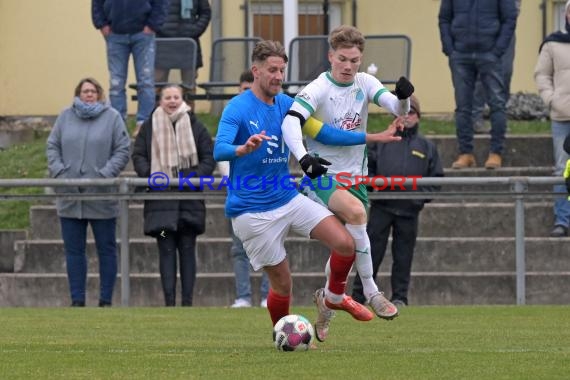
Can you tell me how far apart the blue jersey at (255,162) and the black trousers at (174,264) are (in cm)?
465

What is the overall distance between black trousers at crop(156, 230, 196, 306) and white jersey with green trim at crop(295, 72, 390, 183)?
4.29 metres

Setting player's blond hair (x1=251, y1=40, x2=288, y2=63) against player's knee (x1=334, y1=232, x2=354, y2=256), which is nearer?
player's blond hair (x1=251, y1=40, x2=288, y2=63)

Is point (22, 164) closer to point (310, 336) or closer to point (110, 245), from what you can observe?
point (110, 245)

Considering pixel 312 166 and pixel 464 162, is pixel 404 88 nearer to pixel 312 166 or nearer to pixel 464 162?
pixel 312 166

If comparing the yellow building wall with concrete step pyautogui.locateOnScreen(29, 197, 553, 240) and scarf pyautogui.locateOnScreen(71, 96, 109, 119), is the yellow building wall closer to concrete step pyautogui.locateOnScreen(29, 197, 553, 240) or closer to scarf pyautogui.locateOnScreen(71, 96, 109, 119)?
concrete step pyautogui.locateOnScreen(29, 197, 553, 240)

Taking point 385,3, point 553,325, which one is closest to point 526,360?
point 553,325

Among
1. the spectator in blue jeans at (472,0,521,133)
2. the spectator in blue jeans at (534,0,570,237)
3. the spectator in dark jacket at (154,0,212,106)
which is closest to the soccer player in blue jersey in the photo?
the spectator in blue jeans at (534,0,570,237)

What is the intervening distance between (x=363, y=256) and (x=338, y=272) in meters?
0.55

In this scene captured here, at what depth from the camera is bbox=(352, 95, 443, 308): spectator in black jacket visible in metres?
15.4

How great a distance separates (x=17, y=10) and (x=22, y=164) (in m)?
4.03

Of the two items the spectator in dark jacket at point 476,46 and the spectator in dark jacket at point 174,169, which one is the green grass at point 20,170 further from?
the spectator in dark jacket at point 476,46

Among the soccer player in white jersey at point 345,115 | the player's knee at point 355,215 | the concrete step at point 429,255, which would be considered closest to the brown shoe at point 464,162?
the concrete step at point 429,255

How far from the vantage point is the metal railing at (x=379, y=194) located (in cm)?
1512

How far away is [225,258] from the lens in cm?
1725
